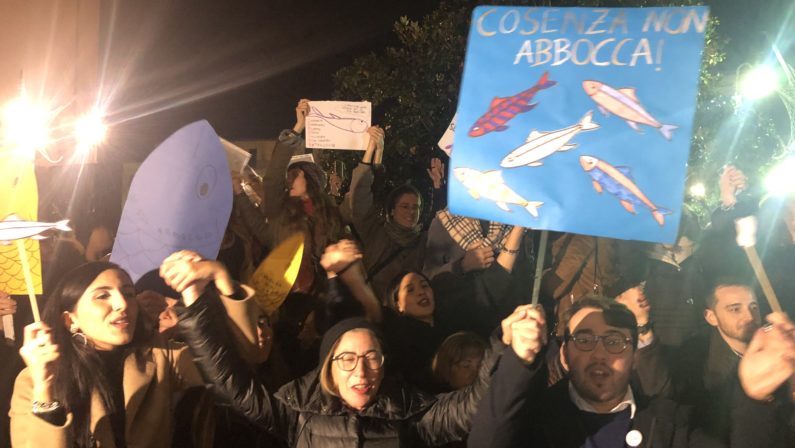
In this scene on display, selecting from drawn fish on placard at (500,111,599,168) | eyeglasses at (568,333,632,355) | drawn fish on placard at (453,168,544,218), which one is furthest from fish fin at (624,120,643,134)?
eyeglasses at (568,333,632,355)

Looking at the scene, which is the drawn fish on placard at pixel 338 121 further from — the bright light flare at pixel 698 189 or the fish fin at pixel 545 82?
the fish fin at pixel 545 82

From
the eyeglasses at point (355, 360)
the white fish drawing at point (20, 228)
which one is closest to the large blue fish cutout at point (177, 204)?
the white fish drawing at point (20, 228)

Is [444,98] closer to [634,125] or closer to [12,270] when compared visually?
[12,270]

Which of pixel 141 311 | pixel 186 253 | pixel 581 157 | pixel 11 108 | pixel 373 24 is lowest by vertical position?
pixel 141 311

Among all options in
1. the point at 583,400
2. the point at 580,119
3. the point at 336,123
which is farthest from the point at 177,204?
the point at 336,123

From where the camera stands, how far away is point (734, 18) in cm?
789

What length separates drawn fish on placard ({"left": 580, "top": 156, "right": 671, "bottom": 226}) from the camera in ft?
8.42

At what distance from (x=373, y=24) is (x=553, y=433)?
7.62 metres

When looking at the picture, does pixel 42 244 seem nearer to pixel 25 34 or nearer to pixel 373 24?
pixel 25 34

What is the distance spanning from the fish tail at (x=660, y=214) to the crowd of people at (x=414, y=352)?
492 mm

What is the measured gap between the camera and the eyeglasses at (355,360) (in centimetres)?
297

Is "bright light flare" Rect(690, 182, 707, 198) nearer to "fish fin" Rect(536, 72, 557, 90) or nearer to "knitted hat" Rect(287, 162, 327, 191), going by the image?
"knitted hat" Rect(287, 162, 327, 191)

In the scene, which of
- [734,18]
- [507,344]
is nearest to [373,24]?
[734,18]

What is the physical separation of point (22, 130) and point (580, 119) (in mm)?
2475
